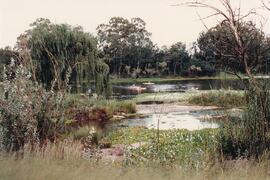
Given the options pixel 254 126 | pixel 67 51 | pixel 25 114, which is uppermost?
pixel 67 51

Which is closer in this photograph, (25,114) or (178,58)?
(25,114)

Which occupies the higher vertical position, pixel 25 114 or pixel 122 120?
pixel 25 114

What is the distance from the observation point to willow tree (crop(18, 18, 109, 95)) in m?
21.5

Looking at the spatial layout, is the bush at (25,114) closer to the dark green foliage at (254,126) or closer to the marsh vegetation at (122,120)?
the marsh vegetation at (122,120)

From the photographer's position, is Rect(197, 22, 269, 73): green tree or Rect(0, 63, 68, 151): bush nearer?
Rect(0, 63, 68, 151): bush

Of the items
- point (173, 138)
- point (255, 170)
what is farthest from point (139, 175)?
point (173, 138)

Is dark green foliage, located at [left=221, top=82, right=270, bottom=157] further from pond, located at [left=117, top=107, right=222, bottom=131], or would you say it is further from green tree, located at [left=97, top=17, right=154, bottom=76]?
green tree, located at [left=97, top=17, right=154, bottom=76]

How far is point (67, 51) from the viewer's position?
2225 cm

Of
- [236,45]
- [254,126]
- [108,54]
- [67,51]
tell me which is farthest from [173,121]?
[108,54]

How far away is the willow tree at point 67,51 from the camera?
21.5 meters

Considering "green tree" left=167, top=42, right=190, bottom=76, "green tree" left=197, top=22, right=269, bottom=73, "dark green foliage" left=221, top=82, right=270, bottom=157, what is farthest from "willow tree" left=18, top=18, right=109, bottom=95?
"green tree" left=167, top=42, right=190, bottom=76

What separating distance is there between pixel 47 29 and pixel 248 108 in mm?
16924

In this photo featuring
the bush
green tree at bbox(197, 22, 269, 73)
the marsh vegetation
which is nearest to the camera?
the marsh vegetation

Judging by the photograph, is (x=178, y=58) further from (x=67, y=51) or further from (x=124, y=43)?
(x=67, y=51)
